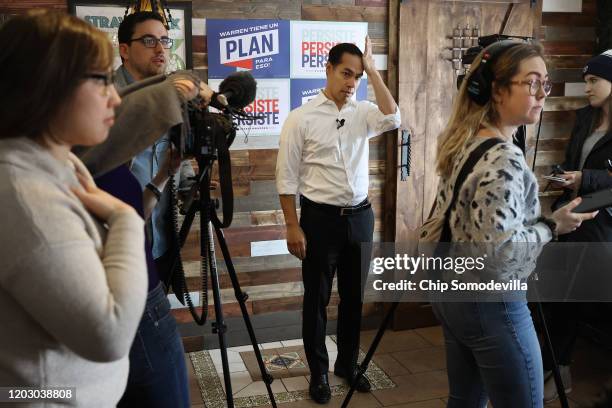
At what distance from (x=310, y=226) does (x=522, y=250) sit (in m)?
1.48

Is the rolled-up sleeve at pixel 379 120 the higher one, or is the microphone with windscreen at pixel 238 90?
the microphone with windscreen at pixel 238 90

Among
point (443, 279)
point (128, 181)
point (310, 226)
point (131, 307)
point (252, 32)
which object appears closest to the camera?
point (131, 307)

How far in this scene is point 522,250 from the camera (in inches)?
52.5

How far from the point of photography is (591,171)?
8.64 ft

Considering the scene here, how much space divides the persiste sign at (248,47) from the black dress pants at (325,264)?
863mm

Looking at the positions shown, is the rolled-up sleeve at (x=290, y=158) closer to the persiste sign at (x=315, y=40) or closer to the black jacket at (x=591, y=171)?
the persiste sign at (x=315, y=40)

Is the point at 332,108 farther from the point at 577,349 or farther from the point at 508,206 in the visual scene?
the point at 577,349

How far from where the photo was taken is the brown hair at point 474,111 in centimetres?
144

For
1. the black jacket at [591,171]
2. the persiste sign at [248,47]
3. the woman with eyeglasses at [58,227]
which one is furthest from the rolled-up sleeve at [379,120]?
the woman with eyeglasses at [58,227]

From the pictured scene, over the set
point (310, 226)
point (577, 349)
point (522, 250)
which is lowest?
point (577, 349)

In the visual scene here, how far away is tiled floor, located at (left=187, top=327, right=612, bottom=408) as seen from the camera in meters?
2.69

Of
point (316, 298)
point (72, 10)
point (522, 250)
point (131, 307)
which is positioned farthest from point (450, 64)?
point (131, 307)

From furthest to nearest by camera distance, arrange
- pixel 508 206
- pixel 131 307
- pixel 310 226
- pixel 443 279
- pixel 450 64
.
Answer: pixel 450 64
pixel 310 226
pixel 443 279
pixel 508 206
pixel 131 307

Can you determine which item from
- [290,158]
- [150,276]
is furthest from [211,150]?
[290,158]
